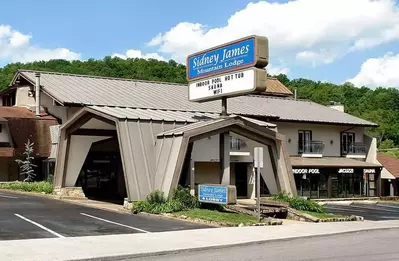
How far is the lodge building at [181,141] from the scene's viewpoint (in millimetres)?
23344

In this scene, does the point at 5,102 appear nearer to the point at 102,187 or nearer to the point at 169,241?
the point at 102,187

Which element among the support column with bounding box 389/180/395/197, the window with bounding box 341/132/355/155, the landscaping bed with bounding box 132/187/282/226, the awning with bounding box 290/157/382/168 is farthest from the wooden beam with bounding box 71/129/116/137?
the support column with bounding box 389/180/395/197

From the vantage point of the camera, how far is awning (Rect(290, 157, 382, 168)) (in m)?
39.3

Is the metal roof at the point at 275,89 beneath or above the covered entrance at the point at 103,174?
above

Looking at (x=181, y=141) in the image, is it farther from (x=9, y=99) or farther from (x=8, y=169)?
(x=9, y=99)

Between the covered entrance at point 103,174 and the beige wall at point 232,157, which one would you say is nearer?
the beige wall at point 232,157

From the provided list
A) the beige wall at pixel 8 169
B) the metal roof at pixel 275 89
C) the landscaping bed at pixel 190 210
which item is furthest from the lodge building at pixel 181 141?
the metal roof at pixel 275 89

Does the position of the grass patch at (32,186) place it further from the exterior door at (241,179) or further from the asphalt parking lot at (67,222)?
the exterior door at (241,179)

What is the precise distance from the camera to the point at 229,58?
2339 centimetres

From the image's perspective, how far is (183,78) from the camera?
218 feet

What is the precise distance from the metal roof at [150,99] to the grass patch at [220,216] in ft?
46.6

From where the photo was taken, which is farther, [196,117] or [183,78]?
[183,78]

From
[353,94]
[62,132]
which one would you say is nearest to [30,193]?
[62,132]

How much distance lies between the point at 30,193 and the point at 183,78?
1463 inches
